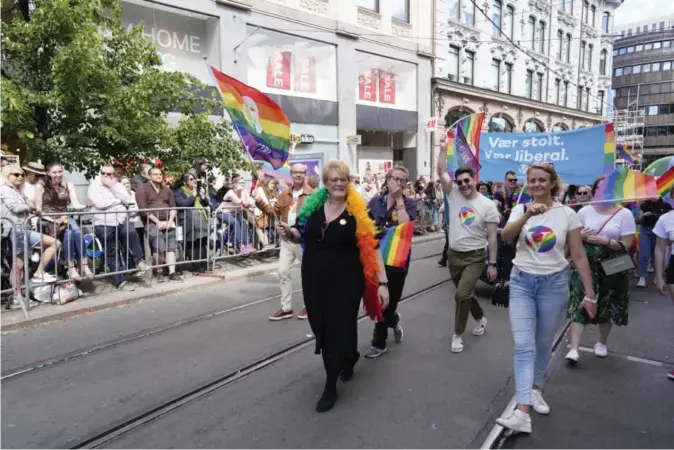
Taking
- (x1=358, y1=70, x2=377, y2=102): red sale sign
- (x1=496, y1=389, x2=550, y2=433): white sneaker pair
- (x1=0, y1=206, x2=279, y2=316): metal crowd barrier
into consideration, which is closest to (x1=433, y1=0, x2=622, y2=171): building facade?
(x1=358, y1=70, x2=377, y2=102): red sale sign

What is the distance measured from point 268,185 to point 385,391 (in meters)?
7.54

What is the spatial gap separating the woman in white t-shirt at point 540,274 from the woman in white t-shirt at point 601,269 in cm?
118

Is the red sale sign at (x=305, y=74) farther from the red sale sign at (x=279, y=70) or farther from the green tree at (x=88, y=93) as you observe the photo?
the green tree at (x=88, y=93)

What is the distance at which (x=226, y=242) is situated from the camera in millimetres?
9492

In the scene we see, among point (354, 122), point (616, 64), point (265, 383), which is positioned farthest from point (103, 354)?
point (616, 64)

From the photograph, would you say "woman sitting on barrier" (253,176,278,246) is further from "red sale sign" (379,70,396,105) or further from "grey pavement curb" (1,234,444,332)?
"red sale sign" (379,70,396,105)

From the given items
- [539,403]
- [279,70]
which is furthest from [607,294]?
[279,70]

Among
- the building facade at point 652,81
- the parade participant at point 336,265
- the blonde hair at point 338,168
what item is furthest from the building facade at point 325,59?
the building facade at point 652,81

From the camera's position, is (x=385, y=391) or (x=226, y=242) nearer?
(x=385, y=391)

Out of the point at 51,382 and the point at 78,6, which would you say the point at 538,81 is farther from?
A: the point at 51,382

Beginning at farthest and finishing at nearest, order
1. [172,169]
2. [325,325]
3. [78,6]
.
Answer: [172,169]
[78,6]
[325,325]

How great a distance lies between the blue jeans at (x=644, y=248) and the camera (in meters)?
8.49

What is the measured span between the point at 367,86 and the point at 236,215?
12567 millimetres

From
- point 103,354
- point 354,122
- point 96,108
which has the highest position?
point 354,122
